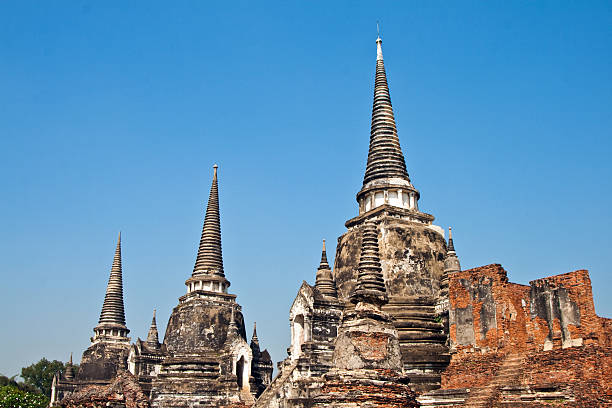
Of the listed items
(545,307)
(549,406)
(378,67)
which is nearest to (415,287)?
(545,307)

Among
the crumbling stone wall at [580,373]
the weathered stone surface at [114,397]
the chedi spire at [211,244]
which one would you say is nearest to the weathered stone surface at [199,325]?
the chedi spire at [211,244]

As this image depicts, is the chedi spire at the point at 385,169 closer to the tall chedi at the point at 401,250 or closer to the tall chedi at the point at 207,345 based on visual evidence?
the tall chedi at the point at 401,250

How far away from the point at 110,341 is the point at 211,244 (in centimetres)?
1175

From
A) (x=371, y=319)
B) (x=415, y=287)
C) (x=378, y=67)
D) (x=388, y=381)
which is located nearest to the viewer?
(x=388, y=381)

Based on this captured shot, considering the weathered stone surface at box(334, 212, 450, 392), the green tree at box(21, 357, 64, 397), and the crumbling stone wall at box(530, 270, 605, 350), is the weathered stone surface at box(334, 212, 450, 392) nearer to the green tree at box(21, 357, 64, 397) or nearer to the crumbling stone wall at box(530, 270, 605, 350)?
the crumbling stone wall at box(530, 270, 605, 350)

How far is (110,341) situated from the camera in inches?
1665

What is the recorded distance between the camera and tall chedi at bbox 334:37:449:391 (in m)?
22.3

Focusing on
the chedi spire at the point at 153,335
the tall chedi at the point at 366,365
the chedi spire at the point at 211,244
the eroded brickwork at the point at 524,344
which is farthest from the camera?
the chedi spire at the point at 153,335

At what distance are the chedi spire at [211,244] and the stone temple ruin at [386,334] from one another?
0.25ft

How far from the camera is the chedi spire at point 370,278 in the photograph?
690 inches

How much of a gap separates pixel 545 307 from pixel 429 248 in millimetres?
8267

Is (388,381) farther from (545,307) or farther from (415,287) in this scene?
(415,287)

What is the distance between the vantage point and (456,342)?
802 inches

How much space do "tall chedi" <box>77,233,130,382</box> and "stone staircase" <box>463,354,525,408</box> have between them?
26867 mm
